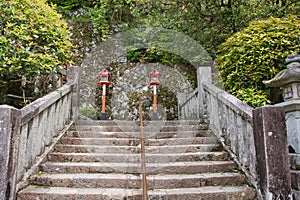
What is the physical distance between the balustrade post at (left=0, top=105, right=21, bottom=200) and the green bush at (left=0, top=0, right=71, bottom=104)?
1.32 meters

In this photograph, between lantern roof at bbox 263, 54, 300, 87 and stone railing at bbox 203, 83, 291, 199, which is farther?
lantern roof at bbox 263, 54, 300, 87

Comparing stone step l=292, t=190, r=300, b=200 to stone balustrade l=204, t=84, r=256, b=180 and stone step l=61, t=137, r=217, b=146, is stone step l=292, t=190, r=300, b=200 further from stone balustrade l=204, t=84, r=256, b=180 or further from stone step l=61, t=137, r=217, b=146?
stone step l=61, t=137, r=217, b=146

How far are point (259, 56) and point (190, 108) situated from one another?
2461 mm

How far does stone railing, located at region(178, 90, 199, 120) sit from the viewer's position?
5410 millimetres

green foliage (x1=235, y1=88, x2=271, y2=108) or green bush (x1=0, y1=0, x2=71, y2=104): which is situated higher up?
green bush (x1=0, y1=0, x2=71, y2=104)

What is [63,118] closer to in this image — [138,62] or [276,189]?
[276,189]

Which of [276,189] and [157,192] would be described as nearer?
[276,189]

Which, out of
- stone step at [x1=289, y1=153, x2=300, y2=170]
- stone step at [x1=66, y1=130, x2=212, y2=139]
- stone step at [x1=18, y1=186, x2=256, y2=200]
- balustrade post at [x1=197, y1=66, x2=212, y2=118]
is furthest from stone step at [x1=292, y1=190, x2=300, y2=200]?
balustrade post at [x1=197, y1=66, x2=212, y2=118]

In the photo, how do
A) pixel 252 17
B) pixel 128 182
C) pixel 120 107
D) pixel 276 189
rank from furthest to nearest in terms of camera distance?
1. pixel 120 107
2. pixel 252 17
3. pixel 128 182
4. pixel 276 189

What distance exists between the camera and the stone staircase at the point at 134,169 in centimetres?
264

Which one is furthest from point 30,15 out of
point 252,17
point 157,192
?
point 252,17

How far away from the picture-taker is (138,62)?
29.9 feet

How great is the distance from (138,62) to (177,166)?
21.0 ft

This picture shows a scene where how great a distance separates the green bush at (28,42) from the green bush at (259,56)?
299cm
